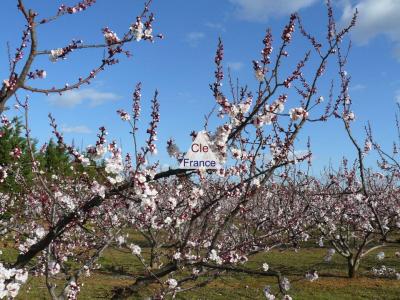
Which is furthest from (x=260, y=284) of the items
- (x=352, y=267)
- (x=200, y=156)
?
(x=200, y=156)

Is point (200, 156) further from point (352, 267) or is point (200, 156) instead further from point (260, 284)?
point (352, 267)

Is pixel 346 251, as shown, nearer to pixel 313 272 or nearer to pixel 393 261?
pixel 393 261

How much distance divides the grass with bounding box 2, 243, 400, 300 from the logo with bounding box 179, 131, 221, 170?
7991mm

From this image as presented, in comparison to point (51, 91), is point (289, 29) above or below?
above

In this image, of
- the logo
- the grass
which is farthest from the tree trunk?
the logo

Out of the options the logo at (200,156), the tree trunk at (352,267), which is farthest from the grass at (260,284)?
the logo at (200,156)

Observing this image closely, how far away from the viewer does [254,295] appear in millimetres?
13336

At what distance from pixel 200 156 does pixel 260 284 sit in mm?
12560

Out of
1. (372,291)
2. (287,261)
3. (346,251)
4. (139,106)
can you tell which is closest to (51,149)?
(287,261)

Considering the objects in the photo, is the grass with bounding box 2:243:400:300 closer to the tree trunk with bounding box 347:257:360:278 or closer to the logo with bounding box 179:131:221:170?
the tree trunk with bounding box 347:257:360:278

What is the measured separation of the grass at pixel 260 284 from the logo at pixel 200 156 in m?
7.99

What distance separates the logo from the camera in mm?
3166

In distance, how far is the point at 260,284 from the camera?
14969 millimetres

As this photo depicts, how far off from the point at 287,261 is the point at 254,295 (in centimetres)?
750
